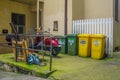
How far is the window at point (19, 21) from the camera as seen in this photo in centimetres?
1750

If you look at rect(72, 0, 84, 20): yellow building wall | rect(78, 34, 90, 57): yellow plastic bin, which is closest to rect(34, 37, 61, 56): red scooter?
rect(78, 34, 90, 57): yellow plastic bin

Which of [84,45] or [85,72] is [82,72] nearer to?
[85,72]

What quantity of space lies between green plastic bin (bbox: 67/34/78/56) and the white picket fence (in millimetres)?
957

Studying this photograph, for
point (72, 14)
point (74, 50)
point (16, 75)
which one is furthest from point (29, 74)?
point (72, 14)

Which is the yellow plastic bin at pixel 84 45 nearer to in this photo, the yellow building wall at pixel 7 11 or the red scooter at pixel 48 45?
the red scooter at pixel 48 45

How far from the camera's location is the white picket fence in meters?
10.9

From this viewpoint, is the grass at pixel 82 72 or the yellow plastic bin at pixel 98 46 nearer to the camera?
the grass at pixel 82 72

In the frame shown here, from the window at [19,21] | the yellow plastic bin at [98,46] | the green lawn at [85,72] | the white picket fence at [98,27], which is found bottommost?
the green lawn at [85,72]

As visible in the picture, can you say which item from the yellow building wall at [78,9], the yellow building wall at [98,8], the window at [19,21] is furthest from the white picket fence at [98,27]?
the window at [19,21]

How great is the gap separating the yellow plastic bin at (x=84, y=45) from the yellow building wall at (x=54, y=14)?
234cm

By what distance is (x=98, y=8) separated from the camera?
1358 cm


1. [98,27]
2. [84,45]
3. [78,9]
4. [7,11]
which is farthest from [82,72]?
[7,11]

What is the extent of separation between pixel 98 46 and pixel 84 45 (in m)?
0.87

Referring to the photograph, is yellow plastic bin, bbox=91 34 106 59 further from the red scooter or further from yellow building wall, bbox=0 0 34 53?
yellow building wall, bbox=0 0 34 53
